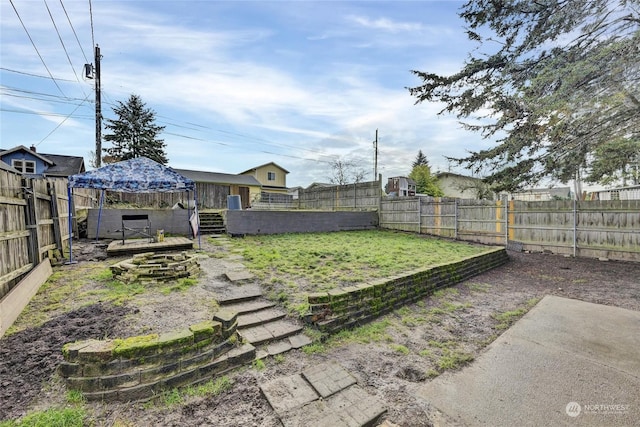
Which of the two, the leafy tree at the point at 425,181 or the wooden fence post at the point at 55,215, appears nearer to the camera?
the wooden fence post at the point at 55,215

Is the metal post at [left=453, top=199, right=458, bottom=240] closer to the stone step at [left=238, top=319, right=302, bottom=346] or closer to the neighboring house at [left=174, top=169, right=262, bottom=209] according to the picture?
the stone step at [left=238, top=319, right=302, bottom=346]

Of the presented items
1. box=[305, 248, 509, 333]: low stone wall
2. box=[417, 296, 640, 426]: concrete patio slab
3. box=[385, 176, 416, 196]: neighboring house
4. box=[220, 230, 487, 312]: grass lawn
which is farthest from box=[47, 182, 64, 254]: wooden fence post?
box=[385, 176, 416, 196]: neighboring house

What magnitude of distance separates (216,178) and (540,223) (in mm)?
23208

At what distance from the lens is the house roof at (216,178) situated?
76.9 ft

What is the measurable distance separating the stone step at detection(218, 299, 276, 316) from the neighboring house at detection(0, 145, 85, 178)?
19620mm

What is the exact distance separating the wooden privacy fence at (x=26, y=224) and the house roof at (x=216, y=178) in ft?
59.2

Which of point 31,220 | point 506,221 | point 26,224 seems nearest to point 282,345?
point 26,224

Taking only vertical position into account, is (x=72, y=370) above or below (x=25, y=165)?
below

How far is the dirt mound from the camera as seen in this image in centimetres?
194

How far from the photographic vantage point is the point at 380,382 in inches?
92.7

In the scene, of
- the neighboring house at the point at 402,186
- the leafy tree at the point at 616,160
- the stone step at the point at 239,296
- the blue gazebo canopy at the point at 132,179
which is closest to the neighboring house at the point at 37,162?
the blue gazebo canopy at the point at 132,179

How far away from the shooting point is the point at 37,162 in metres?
17.7

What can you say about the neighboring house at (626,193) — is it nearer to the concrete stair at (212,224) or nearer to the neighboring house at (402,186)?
the neighboring house at (402,186)

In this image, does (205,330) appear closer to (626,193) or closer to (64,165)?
(626,193)
